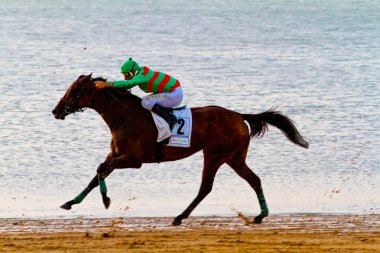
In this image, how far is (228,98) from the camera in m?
26.4

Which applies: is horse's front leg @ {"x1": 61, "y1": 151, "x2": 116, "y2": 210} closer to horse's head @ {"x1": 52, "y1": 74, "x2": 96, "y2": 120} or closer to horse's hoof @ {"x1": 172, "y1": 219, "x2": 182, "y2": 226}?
horse's head @ {"x1": 52, "y1": 74, "x2": 96, "y2": 120}

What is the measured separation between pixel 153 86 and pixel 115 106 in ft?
1.69

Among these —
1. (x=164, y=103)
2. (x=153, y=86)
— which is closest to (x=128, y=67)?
(x=153, y=86)

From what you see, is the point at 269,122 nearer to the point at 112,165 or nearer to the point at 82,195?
the point at 112,165

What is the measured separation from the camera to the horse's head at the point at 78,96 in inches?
498

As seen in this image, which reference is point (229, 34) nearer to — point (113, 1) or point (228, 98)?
point (228, 98)

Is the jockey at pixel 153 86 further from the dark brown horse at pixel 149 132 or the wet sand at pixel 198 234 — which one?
the wet sand at pixel 198 234

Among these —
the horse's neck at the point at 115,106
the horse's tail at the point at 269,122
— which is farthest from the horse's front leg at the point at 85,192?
the horse's tail at the point at 269,122

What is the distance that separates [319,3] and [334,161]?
57.3m

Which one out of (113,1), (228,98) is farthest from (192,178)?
(113,1)

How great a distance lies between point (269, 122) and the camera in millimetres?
13352

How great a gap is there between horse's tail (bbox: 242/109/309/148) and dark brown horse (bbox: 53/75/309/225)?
0.35 metres

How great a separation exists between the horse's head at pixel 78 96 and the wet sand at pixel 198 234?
1.36 meters

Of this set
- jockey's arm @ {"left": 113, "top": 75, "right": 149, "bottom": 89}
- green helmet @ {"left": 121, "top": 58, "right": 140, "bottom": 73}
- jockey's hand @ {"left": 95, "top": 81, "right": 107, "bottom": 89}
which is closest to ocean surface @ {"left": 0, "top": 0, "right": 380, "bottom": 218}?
jockey's hand @ {"left": 95, "top": 81, "right": 107, "bottom": 89}
